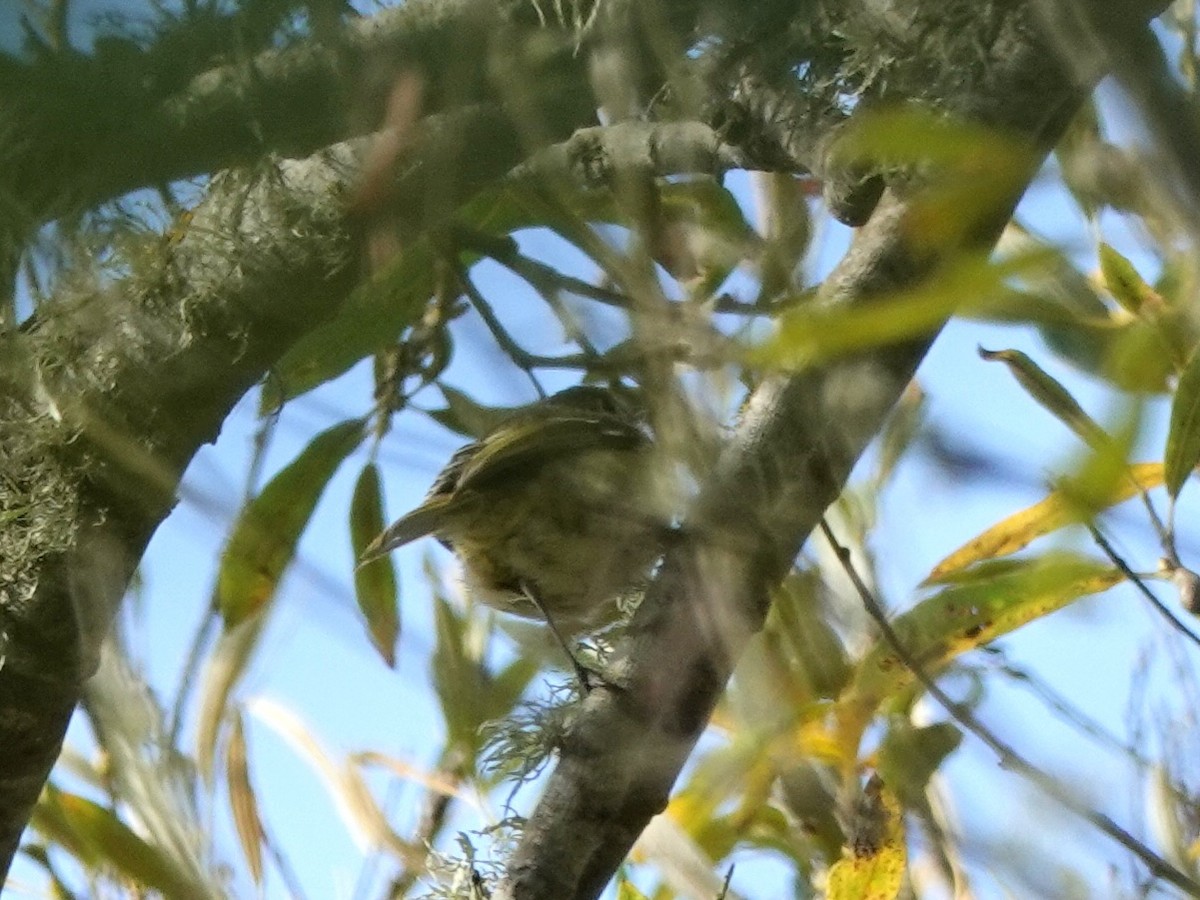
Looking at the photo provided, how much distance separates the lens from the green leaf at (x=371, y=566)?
101 cm

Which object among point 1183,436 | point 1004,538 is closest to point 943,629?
point 1004,538

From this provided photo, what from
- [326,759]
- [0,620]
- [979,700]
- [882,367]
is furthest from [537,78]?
[326,759]

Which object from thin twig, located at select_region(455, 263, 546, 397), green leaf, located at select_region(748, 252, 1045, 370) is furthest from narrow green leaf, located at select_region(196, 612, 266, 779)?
green leaf, located at select_region(748, 252, 1045, 370)

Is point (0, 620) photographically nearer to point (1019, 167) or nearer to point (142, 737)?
point (142, 737)

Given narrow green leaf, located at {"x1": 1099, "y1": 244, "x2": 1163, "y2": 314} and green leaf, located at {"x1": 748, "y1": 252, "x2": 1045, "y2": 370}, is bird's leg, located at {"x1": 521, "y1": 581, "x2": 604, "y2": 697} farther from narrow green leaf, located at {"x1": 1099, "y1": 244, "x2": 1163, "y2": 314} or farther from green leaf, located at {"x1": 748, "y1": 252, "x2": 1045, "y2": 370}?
green leaf, located at {"x1": 748, "y1": 252, "x2": 1045, "y2": 370}

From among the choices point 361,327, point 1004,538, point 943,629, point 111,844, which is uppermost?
point 1004,538

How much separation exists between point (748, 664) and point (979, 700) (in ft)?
0.48

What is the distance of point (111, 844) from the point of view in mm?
1062

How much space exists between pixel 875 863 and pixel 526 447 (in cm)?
37

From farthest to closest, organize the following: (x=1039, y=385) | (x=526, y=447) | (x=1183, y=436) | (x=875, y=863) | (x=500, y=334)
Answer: (x=526, y=447) < (x=875, y=863) < (x=1183, y=436) < (x=1039, y=385) < (x=500, y=334)

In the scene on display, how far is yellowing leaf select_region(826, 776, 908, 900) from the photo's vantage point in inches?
34.3

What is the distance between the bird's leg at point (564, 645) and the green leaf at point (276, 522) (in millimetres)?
177

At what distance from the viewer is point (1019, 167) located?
0.95 feet

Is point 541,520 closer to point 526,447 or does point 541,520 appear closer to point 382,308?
point 526,447
